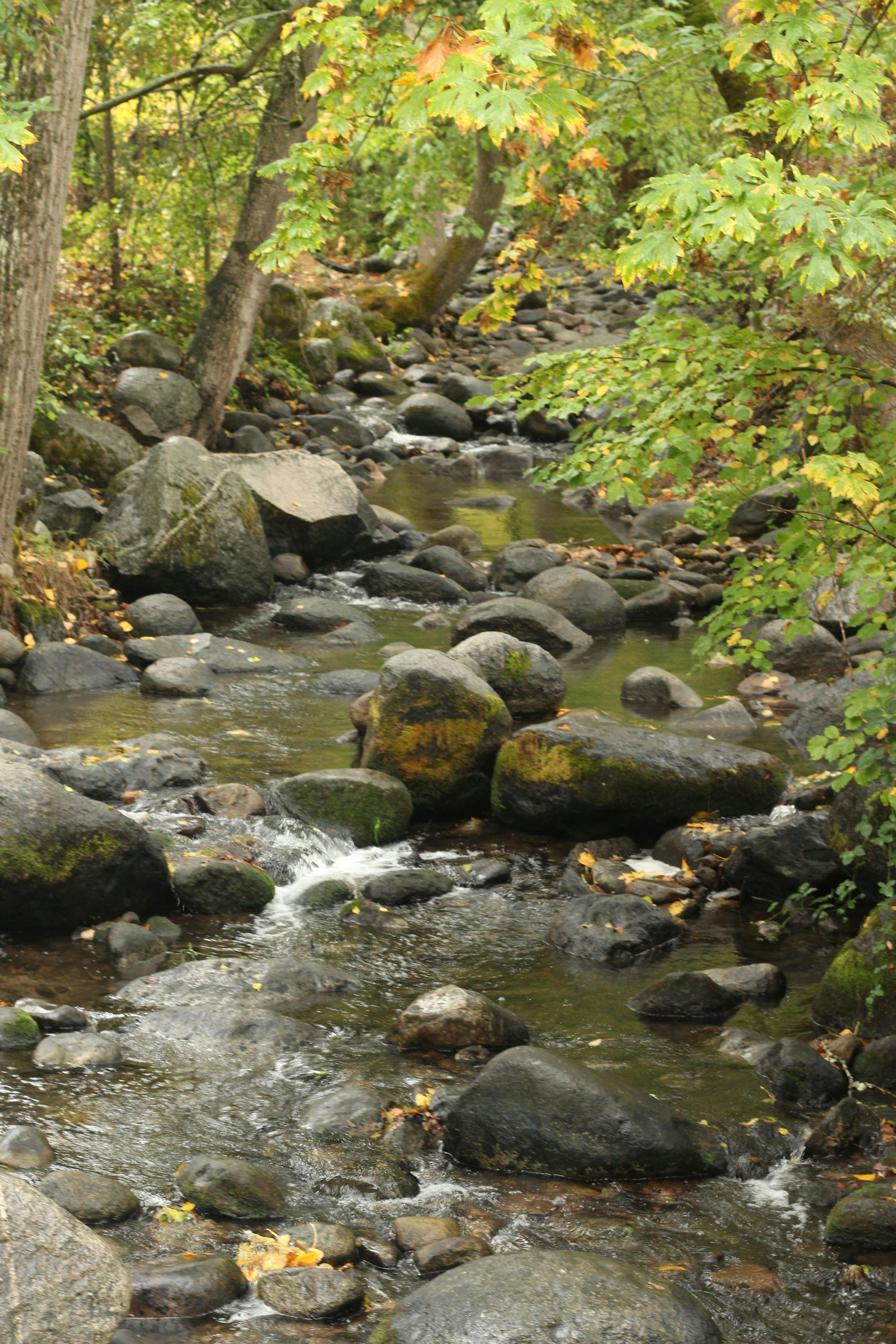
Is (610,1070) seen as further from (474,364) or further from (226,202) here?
(474,364)

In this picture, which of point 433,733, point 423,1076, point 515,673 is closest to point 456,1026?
point 423,1076

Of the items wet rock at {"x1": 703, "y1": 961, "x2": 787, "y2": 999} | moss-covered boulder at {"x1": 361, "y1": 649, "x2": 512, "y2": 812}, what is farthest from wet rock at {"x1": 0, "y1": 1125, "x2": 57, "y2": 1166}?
moss-covered boulder at {"x1": 361, "y1": 649, "x2": 512, "y2": 812}

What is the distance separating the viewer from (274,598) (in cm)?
1188

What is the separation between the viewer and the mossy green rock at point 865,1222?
3.89 meters

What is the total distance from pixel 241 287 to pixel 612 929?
10.2 m

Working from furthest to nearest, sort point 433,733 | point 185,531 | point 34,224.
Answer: point 185,531, point 34,224, point 433,733

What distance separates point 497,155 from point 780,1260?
16.9m

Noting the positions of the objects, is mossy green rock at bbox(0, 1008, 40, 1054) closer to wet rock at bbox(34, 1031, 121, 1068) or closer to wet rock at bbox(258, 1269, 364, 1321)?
wet rock at bbox(34, 1031, 121, 1068)

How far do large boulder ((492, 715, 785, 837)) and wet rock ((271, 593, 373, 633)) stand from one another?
12.5ft

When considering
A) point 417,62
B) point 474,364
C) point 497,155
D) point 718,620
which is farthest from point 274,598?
point 474,364

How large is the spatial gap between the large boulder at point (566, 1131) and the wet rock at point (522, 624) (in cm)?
597

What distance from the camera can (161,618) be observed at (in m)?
10.4

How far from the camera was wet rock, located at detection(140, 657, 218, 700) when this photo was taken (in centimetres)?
917

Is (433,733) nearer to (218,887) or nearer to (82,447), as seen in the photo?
(218,887)
